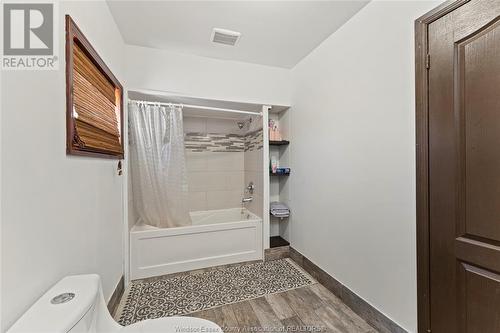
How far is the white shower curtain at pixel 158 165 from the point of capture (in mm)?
2275

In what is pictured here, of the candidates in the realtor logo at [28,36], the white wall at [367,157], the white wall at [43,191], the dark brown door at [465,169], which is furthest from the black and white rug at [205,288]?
the realtor logo at [28,36]

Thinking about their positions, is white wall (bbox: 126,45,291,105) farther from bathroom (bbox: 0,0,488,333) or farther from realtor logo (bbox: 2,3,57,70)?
realtor logo (bbox: 2,3,57,70)

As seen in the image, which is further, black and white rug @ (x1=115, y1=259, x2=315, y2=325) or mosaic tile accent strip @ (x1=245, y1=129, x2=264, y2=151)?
mosaic tile accent strip @ (x1=245, y1=129, x2=264, y2=151)

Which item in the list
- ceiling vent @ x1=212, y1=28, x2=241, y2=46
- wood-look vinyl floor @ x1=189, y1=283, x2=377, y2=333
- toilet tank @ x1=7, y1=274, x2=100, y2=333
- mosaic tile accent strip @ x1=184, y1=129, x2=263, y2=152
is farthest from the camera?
mosaic tile accent strip @ x1=184, y1=129, x2=263, y2=152

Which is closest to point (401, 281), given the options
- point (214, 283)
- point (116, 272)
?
point (214, 283)

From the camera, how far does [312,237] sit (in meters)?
2.32

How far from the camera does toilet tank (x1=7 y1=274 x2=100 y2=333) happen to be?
672 mm

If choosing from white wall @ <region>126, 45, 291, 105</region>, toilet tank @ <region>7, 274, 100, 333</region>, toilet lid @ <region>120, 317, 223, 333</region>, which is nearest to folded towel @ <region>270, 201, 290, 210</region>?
white wall @ <region>126, 45, 291, 105</region>

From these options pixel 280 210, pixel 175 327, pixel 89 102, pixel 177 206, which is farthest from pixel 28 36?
pixel 280 210

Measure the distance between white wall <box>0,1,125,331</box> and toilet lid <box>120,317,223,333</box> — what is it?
44 centimetres

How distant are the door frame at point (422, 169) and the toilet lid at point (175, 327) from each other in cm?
124

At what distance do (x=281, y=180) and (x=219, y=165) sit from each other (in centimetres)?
97

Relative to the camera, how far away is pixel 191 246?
7.74 feet

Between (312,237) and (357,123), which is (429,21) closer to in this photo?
(357,123)
